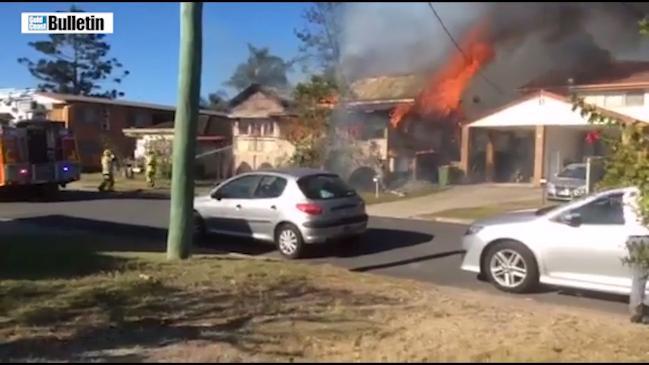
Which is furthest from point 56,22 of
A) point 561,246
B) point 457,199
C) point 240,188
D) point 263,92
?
point 263,92

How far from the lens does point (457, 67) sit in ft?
87.6

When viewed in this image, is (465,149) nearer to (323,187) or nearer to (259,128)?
(259,128)

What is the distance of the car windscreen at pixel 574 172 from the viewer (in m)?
22.5

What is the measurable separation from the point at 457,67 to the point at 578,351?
73.9 ft

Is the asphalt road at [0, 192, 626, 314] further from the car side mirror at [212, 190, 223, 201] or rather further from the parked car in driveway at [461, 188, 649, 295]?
the car side mirror at [212, 190, 223, 201]

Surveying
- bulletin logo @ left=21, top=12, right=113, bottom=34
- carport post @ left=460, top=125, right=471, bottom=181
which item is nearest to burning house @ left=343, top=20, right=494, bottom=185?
carport post @ left=460, top=125, right=471, bottom=181

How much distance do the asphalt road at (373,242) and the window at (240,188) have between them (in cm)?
83

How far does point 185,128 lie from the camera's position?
8992 millimetres

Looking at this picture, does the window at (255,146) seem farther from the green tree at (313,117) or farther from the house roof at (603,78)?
the house roof at (603,78)

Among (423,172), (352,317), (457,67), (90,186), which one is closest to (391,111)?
(423,172)

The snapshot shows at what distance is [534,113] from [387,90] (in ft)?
19.6

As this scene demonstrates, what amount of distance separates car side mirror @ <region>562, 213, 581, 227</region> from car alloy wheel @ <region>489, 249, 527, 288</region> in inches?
25.3

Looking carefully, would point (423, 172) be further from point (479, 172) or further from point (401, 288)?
point (401, 288)

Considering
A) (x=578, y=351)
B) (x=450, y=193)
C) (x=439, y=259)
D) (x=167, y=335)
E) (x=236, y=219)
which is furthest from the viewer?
(x=450, y=193)
